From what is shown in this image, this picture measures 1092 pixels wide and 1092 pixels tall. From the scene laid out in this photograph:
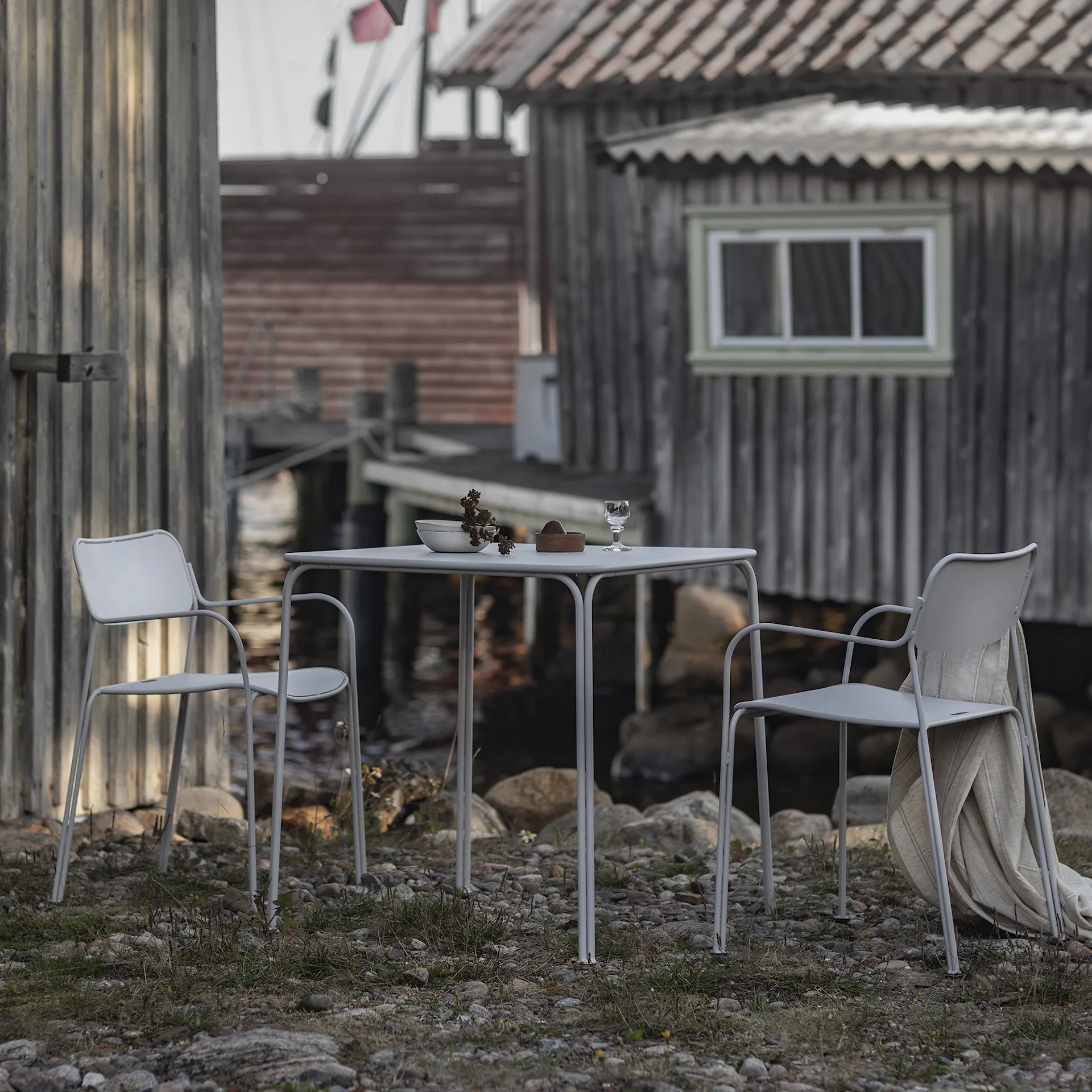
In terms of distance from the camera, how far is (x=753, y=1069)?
11.4ft

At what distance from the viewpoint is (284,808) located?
7344 millimetres

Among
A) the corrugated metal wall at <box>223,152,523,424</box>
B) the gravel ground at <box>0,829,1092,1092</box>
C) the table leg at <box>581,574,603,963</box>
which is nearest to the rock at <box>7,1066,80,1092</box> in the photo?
Answer: the gravel ground at <box>0,829,1092,1092</box>

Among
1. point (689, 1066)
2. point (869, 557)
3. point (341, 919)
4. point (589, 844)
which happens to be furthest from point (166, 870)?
point (869, 557)

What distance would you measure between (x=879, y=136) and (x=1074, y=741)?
4034 millimetres

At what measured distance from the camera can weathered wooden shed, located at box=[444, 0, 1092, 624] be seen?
10.6 metres

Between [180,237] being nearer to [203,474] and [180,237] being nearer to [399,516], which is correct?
[203,474]

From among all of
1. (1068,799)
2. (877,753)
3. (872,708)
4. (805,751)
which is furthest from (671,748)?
(872,708)

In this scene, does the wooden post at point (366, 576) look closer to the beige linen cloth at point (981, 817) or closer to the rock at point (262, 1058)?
the beige linen cloth at point (981, 817)

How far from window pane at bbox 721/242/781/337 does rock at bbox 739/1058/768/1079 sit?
8325 mm

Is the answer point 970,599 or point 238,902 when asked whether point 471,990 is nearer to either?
point 238,902

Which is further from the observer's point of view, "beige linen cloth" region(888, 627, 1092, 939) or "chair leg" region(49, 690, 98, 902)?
"chair leg" region(49, 690, 98, 902)

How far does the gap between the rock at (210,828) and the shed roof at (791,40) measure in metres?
7.97

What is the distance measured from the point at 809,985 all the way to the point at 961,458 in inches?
285

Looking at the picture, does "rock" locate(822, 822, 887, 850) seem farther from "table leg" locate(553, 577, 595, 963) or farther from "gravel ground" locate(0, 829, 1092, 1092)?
"table leg" locate(553, 577, 595, 963)
